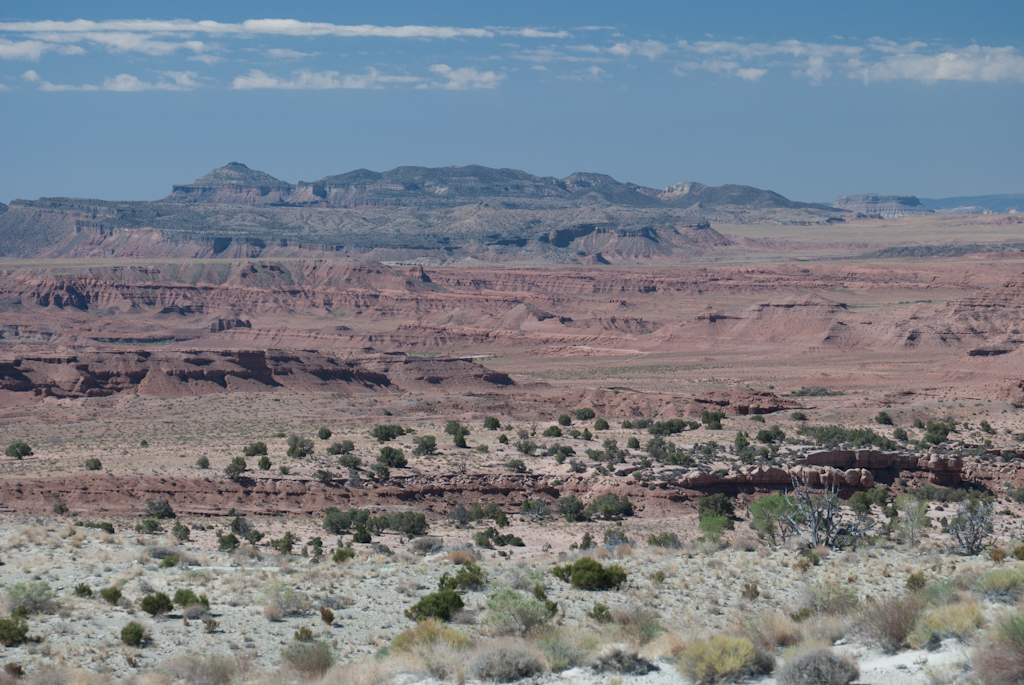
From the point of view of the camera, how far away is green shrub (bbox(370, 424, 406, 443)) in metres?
41.2

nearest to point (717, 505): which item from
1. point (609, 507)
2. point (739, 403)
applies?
point (609, 507)

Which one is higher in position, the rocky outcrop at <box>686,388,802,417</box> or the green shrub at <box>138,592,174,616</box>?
the green shrub at <box>138,592,174,616</box>

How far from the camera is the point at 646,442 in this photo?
41906 millimetres

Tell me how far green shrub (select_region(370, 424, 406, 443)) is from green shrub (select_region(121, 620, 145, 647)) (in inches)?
1070

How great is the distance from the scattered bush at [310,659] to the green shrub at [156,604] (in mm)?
2766

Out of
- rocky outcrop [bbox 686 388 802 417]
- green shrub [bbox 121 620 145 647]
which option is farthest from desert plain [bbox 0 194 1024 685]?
rocky outcrop [bbox 686 388 802 417]

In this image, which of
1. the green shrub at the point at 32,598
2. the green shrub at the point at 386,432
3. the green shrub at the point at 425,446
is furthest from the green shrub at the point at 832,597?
the green shrub at the point at 386,432

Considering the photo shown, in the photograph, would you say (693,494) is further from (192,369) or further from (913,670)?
(192,369)

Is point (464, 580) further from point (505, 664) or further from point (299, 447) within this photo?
point (299, 447)

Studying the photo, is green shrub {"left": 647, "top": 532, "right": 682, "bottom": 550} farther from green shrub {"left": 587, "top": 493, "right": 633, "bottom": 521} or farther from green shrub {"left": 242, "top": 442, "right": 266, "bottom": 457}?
green shrub {"left": 242, "top": 442, "right": 266, "bottom": 457}

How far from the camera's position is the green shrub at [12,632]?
1316 centimetres

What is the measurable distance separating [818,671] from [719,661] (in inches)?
42.4

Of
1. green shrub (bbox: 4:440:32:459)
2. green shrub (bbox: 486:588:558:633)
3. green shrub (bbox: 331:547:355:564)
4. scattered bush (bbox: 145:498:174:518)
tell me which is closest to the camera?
green shrub (bbox: 486:588:558:633)

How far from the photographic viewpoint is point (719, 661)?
38.2ft
